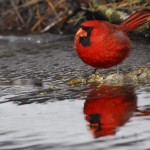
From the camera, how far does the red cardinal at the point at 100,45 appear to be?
5.22m

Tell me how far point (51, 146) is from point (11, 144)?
247mm

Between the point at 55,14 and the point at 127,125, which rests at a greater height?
the point at 55,14

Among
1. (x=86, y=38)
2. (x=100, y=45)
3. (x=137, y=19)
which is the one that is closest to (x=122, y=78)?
(x=100, y=45)

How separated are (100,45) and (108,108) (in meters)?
1.00

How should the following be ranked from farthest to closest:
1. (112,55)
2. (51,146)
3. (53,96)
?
(112,55), (53,96), (51,146)

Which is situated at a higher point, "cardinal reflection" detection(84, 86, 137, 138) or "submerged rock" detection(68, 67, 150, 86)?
"submerged rock" detection(68, 67, 150, 86)

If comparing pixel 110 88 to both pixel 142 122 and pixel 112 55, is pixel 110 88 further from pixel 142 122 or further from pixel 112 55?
pixel 142 122

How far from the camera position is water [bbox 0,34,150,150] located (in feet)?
12.0

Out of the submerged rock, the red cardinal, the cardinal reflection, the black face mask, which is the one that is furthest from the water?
the black face mask

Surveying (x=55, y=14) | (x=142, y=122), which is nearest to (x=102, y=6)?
(x=55, y=14)

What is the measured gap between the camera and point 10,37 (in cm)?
824

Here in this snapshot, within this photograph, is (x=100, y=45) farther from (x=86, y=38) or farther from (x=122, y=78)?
(x=122, y=78)

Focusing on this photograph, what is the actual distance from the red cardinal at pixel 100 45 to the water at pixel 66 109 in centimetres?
23

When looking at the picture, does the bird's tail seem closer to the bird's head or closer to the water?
the water
